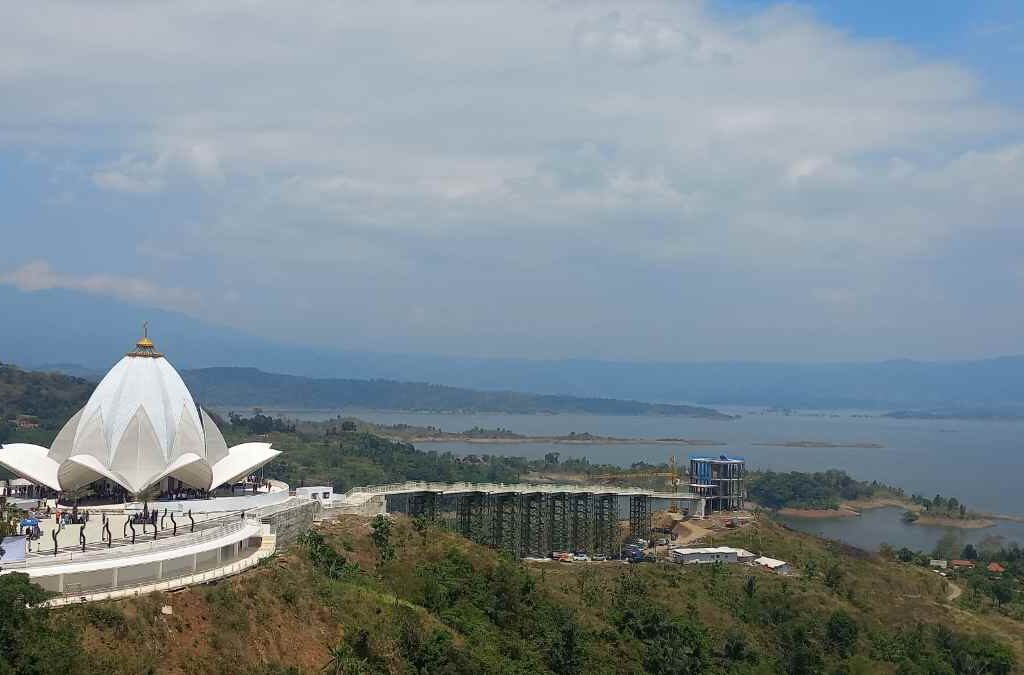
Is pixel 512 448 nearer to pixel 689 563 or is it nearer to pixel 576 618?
pixel 689 563

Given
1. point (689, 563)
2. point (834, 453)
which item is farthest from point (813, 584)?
point (834, 453)

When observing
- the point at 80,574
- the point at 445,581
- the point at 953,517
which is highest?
the point at 80,574

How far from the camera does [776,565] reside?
47.3 meters

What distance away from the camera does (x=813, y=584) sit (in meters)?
44.7

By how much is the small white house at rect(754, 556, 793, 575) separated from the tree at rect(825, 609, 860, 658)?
6899mm

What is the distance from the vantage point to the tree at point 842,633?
38625 millimetres

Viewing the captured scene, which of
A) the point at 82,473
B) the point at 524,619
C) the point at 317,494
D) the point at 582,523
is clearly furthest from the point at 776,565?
the point at 82,473

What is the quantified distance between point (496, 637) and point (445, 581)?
275 centimetres

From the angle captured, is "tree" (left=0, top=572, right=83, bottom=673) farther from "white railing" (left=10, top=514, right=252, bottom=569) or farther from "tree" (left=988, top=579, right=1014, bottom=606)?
"tree" (left=988, top=579, right=1014, bottom=606)

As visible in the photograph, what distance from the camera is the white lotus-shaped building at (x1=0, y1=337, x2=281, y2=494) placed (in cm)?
3306

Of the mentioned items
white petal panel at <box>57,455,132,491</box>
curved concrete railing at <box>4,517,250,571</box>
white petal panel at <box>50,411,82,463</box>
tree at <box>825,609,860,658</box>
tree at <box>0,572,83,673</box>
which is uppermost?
white petal panel at <box>50,411,82,463</box>

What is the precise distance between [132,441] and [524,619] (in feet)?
45.1

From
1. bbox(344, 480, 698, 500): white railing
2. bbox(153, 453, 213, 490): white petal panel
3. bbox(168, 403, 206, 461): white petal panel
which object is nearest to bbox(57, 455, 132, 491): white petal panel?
bbox(153, 453, 213, 490): white petal panel

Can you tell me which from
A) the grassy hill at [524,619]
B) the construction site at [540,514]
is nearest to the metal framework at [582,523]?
the construction site at [540,514]
